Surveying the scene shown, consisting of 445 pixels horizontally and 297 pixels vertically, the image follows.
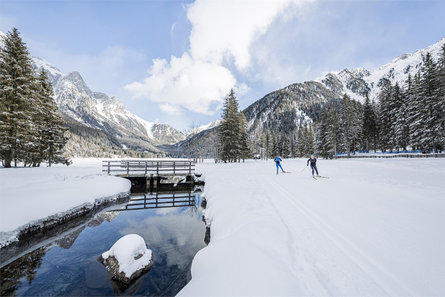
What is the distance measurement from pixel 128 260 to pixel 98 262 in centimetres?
184

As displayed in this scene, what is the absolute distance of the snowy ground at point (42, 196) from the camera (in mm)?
7305

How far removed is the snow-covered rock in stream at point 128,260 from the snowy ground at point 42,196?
180 inches

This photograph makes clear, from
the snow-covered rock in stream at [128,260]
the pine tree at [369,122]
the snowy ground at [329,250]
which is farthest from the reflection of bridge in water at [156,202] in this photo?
the pine tree at [369,122]

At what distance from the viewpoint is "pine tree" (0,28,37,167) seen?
1616 centimetres

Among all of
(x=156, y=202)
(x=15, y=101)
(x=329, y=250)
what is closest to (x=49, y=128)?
(x=15, y=101)

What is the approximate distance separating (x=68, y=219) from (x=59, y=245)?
2.56 metres

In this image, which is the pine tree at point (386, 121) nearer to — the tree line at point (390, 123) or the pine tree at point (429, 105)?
the tree line at point (390, 123)

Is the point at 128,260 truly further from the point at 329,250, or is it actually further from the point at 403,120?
the point at 403,120

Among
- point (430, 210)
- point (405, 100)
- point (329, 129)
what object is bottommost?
point (430, 210)

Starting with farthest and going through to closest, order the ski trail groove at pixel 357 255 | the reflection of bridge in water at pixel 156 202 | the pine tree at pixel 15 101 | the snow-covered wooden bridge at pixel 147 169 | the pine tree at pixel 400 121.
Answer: the pine tree at pixel 400 121 < the snow-covered wooden bridge at pixel 147 169 < the pine tree at pixel 15 101 < the reflection of bridge in water at pixel 156 202 < the ski trail groove at pixel 357 255

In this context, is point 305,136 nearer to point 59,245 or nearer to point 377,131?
point 377,131

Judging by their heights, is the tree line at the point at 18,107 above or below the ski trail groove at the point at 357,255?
above

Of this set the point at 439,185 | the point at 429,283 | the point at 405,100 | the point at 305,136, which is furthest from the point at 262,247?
the point at 305,136

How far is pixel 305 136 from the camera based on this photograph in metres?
60.8
